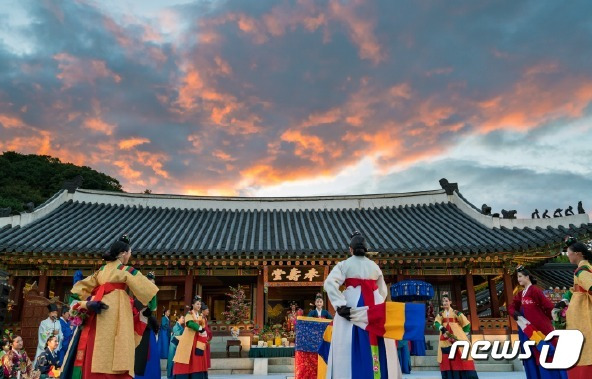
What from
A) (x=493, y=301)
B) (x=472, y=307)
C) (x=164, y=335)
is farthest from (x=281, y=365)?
(x=493, y=301)

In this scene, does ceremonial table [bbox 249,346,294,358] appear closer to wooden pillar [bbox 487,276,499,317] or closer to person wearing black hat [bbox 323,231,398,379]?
wooden pillar [bbox 487,276,499,317]

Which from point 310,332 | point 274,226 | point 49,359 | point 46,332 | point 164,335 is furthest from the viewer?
point 274,226

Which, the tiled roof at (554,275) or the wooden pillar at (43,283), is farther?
the tiled roof at (554,275)

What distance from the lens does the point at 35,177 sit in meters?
39.1

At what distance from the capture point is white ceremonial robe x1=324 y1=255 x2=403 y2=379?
12.9 feet

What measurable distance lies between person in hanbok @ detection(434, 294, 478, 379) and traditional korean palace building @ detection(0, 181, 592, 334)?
4619 millimetres

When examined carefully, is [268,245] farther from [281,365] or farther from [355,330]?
[355,330]

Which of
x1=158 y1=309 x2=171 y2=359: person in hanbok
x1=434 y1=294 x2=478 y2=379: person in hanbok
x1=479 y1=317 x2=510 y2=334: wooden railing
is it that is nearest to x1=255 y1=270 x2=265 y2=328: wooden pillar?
x1=158 y1=309 x2=171 y2=359: person in hanbok

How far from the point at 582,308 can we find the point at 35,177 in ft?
146

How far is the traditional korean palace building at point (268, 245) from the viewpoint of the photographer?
480 inches

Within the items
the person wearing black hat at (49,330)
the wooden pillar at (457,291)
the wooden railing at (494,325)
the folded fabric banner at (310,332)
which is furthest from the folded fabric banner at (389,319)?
the wooden pillar at (457,291)

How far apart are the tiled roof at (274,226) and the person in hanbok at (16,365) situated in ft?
17.1

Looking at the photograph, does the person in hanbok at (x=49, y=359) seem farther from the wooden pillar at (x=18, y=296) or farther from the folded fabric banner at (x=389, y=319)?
the folded fabric banner at (x=389, y=319)

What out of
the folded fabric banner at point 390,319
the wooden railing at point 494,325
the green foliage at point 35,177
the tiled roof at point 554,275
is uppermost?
the green foliage at point 35,177
